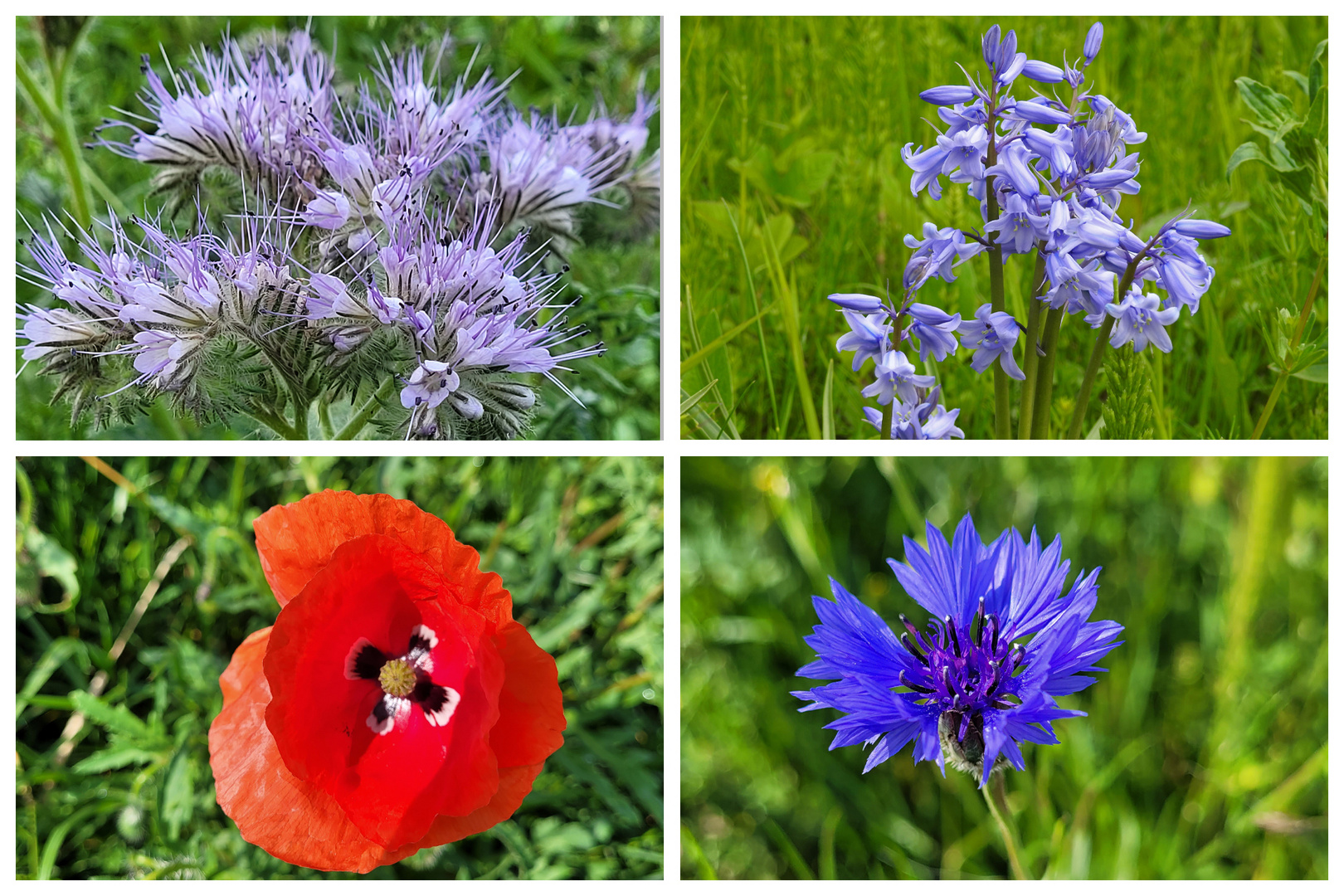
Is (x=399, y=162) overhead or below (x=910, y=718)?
overhead

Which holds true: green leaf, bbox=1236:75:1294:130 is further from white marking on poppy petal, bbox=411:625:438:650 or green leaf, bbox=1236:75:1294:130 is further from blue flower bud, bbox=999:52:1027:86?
white marking on poppy petal, bbox=411:625:438:650

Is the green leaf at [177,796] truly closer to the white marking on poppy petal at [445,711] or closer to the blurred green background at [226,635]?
the blurred green background at [226,635]

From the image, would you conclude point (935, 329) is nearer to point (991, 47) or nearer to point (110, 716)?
point (991, 47)

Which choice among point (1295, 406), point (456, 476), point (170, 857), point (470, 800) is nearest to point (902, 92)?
point (1295, 406)

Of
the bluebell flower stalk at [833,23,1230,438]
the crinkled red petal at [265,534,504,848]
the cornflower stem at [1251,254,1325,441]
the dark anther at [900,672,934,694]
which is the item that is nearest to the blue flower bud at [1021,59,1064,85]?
the bluebell flower stalk at [833,23,1230,438]

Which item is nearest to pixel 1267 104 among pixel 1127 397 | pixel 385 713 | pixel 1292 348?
pixel 1292 348

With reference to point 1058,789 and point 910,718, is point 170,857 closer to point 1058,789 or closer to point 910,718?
point 910,718
